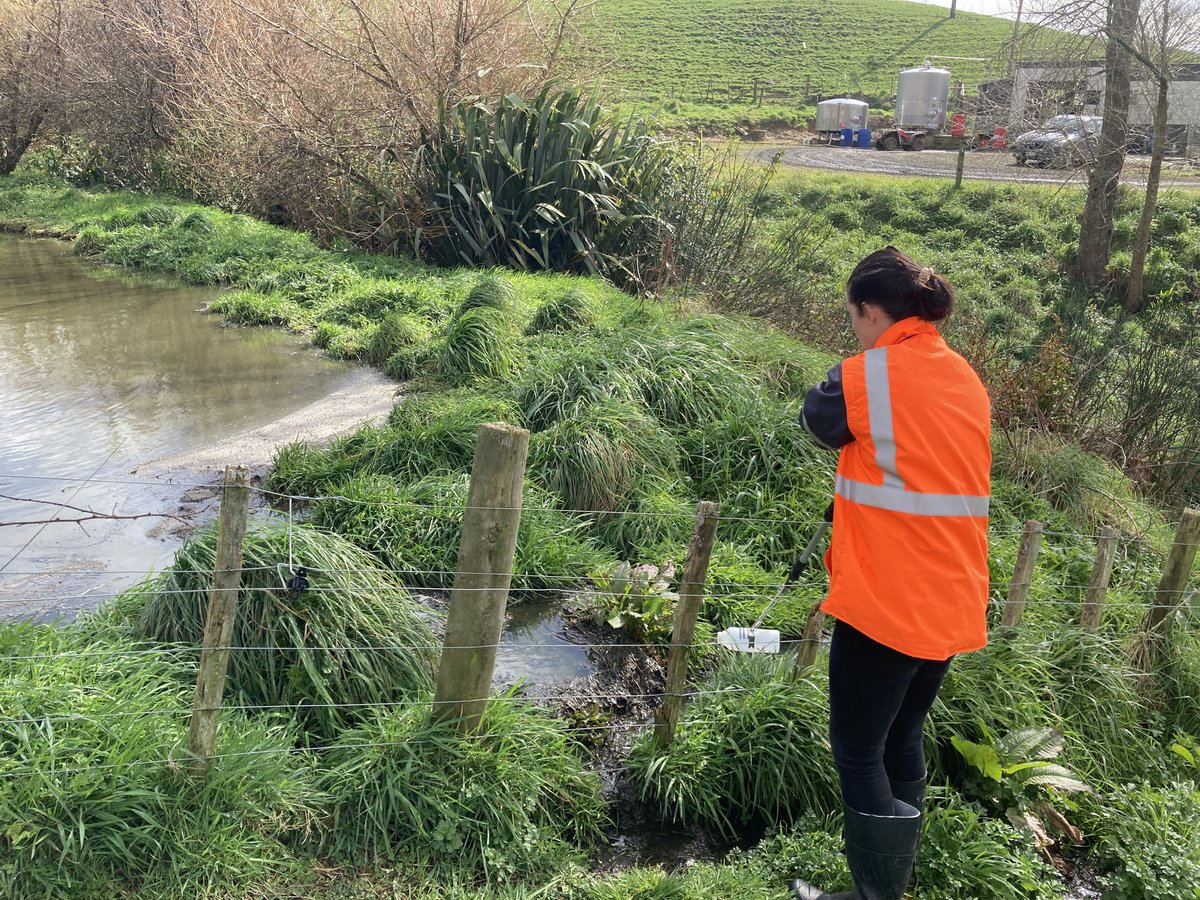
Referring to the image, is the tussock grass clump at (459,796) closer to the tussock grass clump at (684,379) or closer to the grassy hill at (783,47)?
the tussock grass clump at (684,379)

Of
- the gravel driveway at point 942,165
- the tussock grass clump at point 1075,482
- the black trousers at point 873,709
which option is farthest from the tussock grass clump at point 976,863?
the gravel driveway at point 942,165

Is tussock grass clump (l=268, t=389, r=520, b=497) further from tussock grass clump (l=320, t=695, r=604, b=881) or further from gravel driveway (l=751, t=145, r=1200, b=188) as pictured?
gravel driveway (l=751, t=145, r=1200, b=188)

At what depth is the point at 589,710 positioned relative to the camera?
461 cm

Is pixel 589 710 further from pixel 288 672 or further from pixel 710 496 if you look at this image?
pixel 710 496

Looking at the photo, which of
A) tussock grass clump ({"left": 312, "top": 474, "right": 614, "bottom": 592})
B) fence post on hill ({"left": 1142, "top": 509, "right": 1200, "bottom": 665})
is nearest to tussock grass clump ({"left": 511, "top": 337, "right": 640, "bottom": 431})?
tussock grass clump ({"left": 312, "top": 474, "right": 614, "bottom": 592})

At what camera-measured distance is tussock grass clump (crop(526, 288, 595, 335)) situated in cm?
920

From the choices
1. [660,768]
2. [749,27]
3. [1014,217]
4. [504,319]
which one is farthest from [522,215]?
[749,27]

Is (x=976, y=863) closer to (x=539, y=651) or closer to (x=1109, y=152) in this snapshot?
(x=539, y=651)

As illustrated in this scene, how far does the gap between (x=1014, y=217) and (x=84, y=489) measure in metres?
19.8

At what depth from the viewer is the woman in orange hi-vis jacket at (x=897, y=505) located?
271 centimetres

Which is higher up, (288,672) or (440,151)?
(440,151)

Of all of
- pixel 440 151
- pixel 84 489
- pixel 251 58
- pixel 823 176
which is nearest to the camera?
pixel 84 489

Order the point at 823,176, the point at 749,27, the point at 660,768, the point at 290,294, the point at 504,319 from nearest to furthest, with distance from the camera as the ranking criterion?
the point at 660,768 < the point at 504,319 < the point at 290,294 < the point at 823,176 < the point at 749,27

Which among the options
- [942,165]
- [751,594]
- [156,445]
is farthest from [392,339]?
[942,165]
